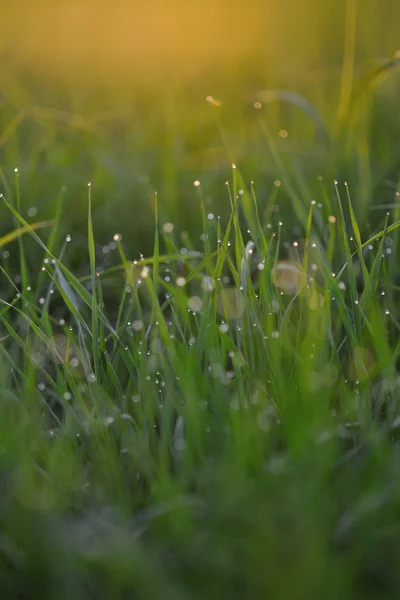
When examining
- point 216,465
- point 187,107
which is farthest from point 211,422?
point 187,107

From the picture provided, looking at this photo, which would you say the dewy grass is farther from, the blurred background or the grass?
the blurred background

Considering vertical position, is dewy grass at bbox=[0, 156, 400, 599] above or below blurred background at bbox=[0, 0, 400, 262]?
below

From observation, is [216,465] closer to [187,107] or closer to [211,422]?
[211,422]

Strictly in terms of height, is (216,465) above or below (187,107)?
below

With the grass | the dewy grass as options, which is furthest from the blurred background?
the dewy grass

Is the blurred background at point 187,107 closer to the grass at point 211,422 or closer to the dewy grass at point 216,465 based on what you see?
the grass at point 211,422

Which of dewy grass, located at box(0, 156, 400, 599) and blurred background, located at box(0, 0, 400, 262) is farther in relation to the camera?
blurred background, located at box(0, 0, 400, 262)

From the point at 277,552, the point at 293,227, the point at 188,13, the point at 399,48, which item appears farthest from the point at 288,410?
the point at 188,13

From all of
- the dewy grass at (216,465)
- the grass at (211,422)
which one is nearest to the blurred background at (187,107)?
the grass at (211,422)
